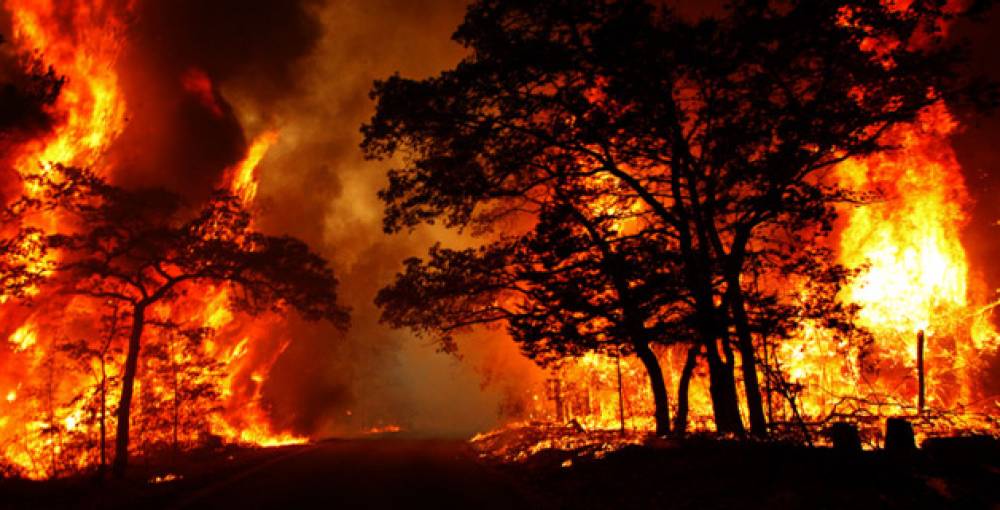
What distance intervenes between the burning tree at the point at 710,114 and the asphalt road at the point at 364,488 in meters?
5.09

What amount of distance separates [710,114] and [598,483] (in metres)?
7.89

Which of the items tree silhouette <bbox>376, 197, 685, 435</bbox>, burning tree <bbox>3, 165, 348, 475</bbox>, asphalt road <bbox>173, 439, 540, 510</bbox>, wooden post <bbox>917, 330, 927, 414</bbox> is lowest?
asphalt road <bbox>173, 439, 540, 510</bbox>

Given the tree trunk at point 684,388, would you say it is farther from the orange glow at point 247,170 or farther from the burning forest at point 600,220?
the orange glow at point 247,170

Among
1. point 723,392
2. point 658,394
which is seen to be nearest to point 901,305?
point 658,394

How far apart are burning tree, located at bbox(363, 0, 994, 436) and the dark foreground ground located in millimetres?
2898

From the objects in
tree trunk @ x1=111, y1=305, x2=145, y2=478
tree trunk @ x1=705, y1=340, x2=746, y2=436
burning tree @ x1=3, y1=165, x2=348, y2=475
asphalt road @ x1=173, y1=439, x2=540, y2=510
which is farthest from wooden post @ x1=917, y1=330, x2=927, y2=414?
tree trunk @ x1=111, y1=305, x2=145, y2=478

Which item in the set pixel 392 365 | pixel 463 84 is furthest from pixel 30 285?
pixel 392 365

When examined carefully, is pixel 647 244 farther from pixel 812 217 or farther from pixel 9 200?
pixel 9 200

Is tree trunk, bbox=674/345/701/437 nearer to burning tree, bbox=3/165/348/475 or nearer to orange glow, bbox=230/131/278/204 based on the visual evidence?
burning tree, bbox=3/165/348/475

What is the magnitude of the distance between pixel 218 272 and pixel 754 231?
1747 cm

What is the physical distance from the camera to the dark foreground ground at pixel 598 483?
6340 millimetres

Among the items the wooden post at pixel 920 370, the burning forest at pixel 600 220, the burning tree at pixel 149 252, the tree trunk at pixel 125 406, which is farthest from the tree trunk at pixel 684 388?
the tree trunk at pixel 125 406

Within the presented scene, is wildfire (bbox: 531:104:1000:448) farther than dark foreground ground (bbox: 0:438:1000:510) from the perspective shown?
Yes

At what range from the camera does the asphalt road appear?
1002cm
